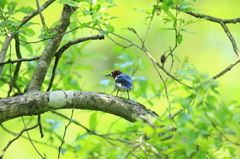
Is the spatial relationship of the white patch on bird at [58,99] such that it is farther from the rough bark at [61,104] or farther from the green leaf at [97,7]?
the green leaf at [97,7]

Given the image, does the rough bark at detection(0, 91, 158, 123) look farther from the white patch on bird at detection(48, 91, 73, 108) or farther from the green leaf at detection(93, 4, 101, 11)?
the green leaf at detection(93, 4, 101, 11)

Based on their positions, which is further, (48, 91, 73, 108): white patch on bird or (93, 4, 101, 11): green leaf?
(48, 91, 73, 108): white patch on bird

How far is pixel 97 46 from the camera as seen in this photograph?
9906mm

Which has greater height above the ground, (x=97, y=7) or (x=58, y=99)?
(x=97, y=7)

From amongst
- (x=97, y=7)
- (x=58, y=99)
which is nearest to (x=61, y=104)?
(x=58, y=99)

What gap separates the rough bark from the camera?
8.00ft

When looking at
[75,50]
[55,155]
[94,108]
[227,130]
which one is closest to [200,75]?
[227,130]

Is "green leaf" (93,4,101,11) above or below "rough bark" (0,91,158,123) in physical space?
above

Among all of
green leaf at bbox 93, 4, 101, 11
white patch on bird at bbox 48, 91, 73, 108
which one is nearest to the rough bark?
white patch on bird at bbox 48, 91, 73, 108

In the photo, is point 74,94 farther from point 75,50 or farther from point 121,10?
point 121,10

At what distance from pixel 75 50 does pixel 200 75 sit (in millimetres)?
2493

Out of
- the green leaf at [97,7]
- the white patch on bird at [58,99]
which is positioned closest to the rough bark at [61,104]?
the white patch on bird at [58,99]

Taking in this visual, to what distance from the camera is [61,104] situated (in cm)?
255

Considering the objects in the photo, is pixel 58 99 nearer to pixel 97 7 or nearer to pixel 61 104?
pixel 61 104
